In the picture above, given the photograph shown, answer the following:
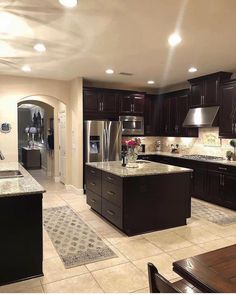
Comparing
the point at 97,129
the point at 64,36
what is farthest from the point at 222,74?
the point at 64,36

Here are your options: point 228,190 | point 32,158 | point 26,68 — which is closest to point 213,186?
point 228,190

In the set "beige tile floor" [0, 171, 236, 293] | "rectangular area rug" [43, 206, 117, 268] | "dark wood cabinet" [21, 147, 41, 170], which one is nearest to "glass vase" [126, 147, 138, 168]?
"beige tile floor" [0, 171, 236, 293]

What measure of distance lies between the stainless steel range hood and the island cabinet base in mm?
4179

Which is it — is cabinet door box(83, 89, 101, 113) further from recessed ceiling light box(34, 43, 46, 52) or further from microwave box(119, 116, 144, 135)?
recessed ceiling light box(34, 43, 46, 52)

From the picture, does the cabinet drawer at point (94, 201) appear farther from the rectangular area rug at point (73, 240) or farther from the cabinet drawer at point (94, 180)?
the rectangular area rug at point (73, 240)

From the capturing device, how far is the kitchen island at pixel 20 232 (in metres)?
2.50

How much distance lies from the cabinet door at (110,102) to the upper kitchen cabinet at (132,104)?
0.60 feet

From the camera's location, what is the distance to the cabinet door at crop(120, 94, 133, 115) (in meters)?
6.83

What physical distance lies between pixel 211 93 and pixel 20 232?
15.6 ft

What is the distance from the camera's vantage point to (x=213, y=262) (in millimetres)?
1396

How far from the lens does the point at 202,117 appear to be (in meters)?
5.78

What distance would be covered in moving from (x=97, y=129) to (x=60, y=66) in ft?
5.67

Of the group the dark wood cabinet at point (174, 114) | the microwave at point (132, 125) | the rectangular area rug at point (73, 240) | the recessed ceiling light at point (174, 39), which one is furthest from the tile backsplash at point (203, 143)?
the rectangular area rug at point (73, 240)

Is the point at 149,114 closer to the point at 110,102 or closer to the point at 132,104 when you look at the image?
the point at 132,104
